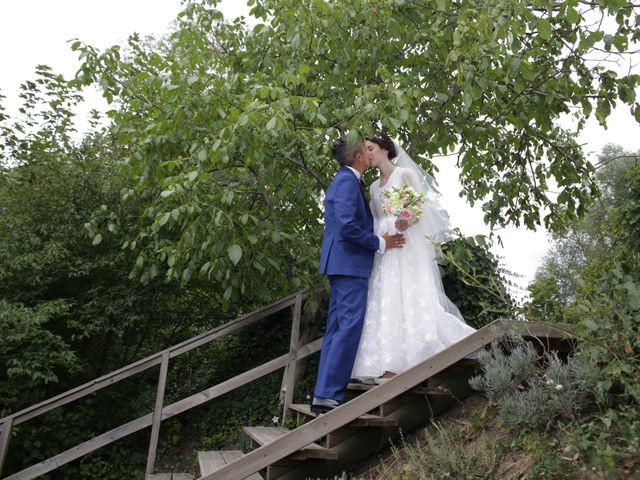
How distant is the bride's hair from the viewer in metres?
4.79

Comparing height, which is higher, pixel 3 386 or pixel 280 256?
pixel 280 256

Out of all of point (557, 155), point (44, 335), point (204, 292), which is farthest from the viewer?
point (204, 292)

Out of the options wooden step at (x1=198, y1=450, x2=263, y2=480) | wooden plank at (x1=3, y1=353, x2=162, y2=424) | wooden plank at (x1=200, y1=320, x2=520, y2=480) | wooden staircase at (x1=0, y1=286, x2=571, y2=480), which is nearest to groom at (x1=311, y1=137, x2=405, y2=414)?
wooden staircase at (x1=0, y1=286, x2=571, y2=480)

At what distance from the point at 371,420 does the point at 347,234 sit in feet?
4.30

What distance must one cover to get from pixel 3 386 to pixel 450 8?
5648mm

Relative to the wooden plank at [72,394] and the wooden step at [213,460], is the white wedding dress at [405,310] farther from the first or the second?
the wooden plank at [72,394]

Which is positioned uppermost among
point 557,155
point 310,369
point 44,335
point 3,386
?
point 557,155

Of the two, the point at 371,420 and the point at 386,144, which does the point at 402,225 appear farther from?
the point at 371,420

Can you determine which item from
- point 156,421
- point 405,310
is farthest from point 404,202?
point 156,421

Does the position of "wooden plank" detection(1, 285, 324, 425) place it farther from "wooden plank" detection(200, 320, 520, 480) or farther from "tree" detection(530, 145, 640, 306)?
"tree" detection(530, 145, 640, 306)

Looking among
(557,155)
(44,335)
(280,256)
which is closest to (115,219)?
(44,335)

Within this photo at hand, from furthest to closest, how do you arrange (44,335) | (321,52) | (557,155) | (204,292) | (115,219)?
(204,292), (557,155), (115,219), (44,335), (321,52)

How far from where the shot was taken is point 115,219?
20.6 ft

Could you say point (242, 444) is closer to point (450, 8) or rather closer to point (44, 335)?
point (44, 335)
